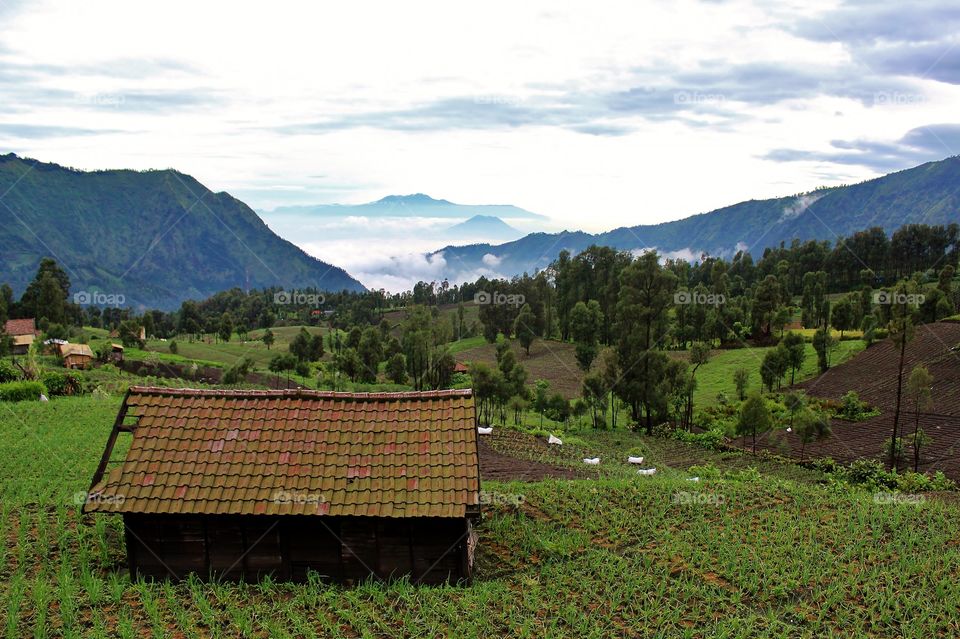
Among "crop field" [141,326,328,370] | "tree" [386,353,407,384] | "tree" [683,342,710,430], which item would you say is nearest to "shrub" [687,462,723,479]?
"tree" [683,342,710,430]

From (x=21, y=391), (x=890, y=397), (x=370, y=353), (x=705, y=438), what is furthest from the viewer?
(x=370, y=353)

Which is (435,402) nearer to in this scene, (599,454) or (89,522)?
(89,522)

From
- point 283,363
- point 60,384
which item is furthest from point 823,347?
point 60,384

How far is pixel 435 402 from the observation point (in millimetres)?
15984

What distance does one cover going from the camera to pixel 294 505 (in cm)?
1378

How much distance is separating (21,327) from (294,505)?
79.6 m

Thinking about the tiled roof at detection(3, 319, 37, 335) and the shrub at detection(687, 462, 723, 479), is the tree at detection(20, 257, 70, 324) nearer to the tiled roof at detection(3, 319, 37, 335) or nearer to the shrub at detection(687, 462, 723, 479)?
the tiled roof at detection(3, 319, 37, 335)

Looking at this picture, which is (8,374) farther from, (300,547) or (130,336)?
(130,336)

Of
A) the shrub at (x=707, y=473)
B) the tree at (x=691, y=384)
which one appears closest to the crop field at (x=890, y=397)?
the tree at (x=691, y=384)

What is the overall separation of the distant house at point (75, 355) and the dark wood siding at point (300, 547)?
2078 inches

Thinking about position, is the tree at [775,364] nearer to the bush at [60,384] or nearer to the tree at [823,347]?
the tree at [823,347]

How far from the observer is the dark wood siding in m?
14.0

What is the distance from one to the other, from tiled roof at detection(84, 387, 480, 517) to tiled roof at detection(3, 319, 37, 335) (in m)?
73.9

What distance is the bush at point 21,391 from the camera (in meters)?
35.1
